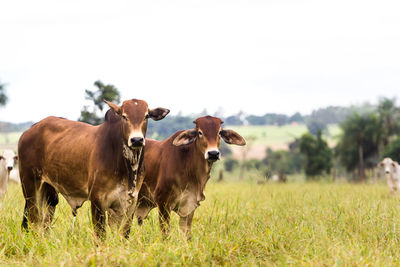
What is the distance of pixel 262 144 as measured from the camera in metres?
113

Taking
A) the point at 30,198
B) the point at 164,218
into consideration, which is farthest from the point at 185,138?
the point at 30,198

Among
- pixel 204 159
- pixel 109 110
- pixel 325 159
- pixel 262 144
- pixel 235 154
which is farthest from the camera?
pixel 262 144

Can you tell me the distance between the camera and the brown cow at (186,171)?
6.32 metres

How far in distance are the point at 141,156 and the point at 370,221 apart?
3.48 metres

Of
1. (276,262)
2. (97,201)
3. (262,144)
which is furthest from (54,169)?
(262,144)

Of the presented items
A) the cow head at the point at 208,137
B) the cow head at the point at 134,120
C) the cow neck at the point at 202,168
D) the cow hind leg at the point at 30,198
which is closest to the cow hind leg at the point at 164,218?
the cow neck at the point at 202,168

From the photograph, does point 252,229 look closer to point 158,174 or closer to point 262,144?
point 158,174

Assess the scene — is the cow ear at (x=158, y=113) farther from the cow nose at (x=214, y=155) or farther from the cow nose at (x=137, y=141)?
the cow nose at (x=214, y=155)

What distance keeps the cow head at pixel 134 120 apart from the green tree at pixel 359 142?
4696 cm

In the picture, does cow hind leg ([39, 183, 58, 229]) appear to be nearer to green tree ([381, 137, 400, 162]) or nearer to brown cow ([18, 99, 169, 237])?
brown cow ([18, 99, 169, 237])

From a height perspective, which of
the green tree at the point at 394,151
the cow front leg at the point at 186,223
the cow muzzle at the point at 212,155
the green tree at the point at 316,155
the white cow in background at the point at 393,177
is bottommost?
the green tree at the point at 316,155

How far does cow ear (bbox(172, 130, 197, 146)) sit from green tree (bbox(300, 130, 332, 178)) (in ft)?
153

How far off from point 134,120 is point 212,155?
3.98 feet

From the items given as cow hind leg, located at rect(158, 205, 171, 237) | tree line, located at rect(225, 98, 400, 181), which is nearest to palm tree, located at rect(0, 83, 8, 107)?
tree line, located at rect(225, 98, 400, 181)
